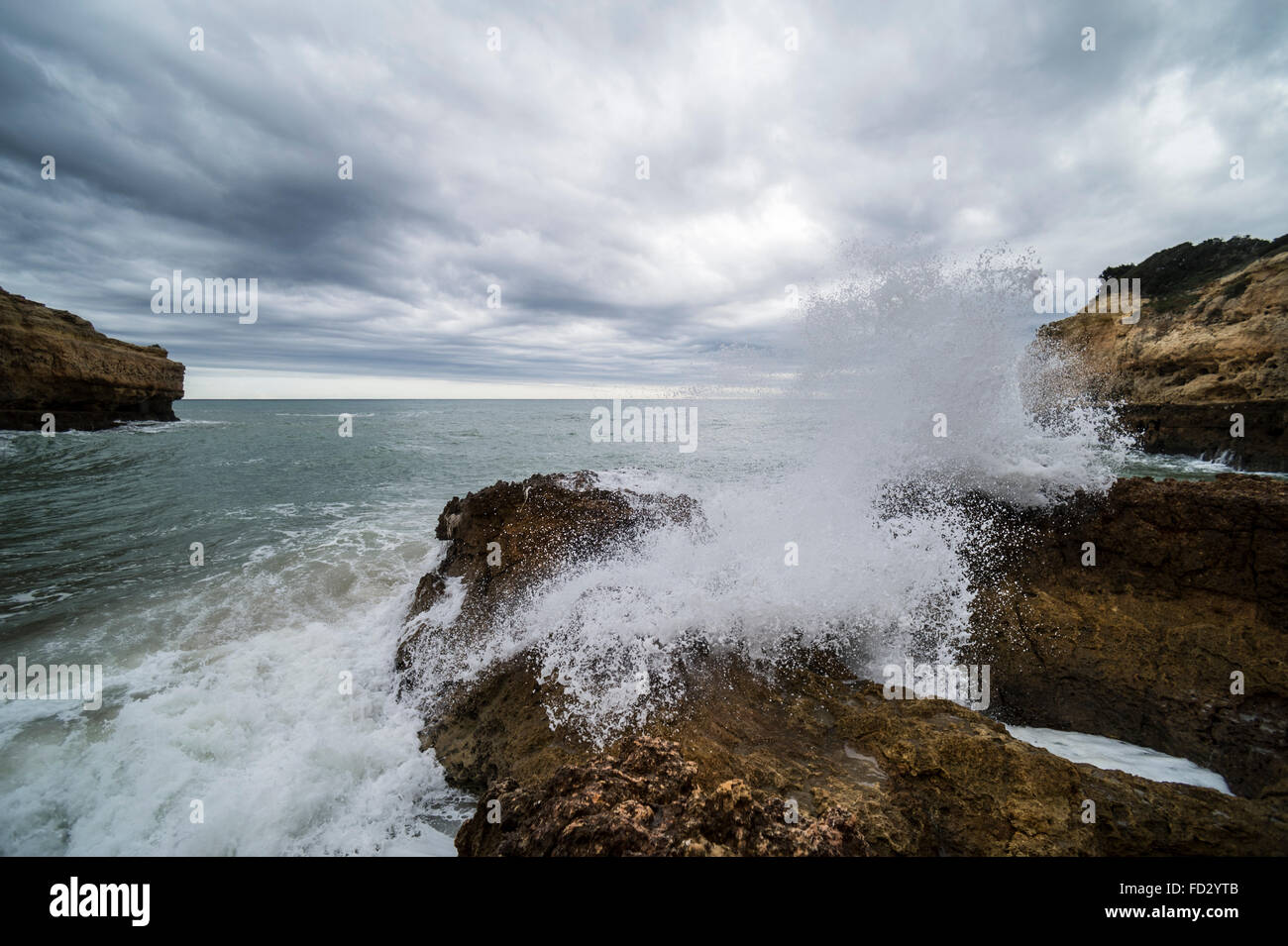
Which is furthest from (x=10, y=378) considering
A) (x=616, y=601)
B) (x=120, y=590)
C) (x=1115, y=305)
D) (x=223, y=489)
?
(x=1115, y=305)

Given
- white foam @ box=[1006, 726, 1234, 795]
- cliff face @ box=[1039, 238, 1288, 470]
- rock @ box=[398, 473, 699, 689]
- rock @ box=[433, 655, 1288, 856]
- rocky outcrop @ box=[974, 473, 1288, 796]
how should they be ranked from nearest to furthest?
1. rock @ box=[433, 655, 1288, 856]
2. white foam @ box=[1006, 726, 1234, 795]
3. rocky outcrop @ box=[974, 473, 1288, 796]
4. rock @ box=[398, 473, 699, 689]
5. cliff face @ box=[1039, 238, 1288, 470]

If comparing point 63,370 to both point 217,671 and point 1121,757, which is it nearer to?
point 217,671

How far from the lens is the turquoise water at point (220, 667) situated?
3.54 m

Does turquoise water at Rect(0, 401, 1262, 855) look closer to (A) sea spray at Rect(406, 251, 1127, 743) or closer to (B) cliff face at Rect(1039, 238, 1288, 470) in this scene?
(A) sea spray at Rect(406, 251, 1127, 743)

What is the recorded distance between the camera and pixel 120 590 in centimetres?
758

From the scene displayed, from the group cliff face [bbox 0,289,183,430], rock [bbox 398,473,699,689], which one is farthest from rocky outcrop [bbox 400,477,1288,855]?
cliff face [bbox 0,289,183,430]

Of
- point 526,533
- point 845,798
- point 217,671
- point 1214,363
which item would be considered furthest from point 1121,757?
point 1214,363

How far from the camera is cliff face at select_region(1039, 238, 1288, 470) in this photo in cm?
1606

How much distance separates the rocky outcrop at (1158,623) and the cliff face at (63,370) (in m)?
42.4

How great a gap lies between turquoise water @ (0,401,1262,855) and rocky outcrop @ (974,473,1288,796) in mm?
3418

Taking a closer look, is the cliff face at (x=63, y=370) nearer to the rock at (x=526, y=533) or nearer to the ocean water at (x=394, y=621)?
the ocean water at (x=394, y=621)

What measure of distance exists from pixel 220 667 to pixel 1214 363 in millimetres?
30214

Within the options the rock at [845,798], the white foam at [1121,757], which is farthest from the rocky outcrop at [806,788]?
the white foam at [1121,757]
